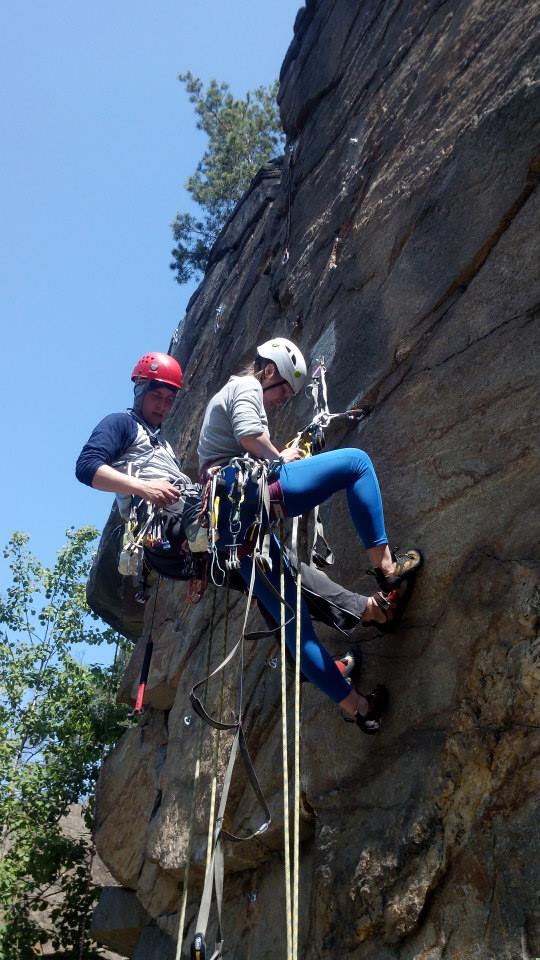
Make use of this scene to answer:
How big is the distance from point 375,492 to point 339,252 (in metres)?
3.00

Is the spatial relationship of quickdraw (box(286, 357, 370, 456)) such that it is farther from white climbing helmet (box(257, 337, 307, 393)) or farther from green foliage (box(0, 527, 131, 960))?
green foliage (box(0, 527, 131, 960))

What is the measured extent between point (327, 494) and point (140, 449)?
4.28ft

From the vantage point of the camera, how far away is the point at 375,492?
4.45m

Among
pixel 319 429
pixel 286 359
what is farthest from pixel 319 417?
pixel 286 359

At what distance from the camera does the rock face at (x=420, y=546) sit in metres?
3.86

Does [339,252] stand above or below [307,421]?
above

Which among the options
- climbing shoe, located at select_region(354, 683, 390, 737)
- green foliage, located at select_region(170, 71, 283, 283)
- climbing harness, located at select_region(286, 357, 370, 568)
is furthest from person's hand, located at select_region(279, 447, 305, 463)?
green foliage, located at select_region(170, 71, 283, 283)

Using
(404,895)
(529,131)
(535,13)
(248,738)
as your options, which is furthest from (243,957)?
(535,13)

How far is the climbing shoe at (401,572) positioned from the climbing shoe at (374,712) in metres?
0.46

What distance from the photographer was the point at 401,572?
4531 mm

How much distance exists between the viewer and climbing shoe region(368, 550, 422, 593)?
4516mm

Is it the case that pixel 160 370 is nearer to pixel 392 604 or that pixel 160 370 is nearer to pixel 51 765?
pixel 392 604

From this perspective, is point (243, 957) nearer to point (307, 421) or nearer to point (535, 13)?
point (307, 421)

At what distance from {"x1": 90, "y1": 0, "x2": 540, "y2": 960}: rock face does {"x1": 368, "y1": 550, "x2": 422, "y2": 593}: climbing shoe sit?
0.07 metres
